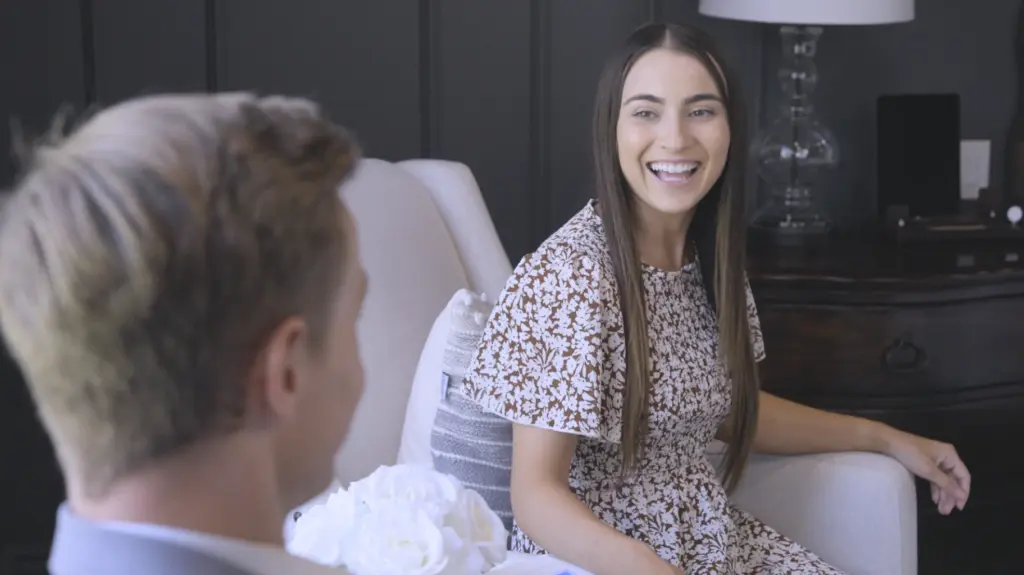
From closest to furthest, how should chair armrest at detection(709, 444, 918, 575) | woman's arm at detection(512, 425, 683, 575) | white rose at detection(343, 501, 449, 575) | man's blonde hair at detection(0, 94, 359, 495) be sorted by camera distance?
1. man's blonde hair at detection(0, 94, 359, 495)
2. white rose at detection(343, 501, 449, 575)
3. woman's arm at detection(512, 425, 683, 575)
4. chair armrest at detection(709, 444, 918, 575)

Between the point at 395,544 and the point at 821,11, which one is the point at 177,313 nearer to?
the point at 395,544

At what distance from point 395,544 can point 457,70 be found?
5.68 ft

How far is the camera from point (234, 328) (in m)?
0.64

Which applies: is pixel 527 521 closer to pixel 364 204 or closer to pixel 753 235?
pixel 364 204

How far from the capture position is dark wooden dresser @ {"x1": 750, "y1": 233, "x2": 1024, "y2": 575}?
7.72 feet

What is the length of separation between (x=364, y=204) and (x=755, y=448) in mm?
676

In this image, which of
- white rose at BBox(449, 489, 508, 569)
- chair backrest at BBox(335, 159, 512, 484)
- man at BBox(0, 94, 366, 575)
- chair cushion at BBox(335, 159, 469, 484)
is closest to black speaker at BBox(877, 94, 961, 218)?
chair backrest at BBox(335, 159, 512, 484)

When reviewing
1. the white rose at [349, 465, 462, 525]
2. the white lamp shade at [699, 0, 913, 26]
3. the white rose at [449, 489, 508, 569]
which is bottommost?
the white rose at [449, 489, 508, 569]

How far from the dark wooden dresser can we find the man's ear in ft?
5.70

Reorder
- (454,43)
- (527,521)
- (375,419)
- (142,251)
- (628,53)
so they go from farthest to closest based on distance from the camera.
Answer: (454,43) → (375,419) → (628,53) → (527,521) → (142,251)

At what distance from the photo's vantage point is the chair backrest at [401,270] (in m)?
1.87

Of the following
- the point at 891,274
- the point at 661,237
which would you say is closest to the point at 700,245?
the point at 661,237

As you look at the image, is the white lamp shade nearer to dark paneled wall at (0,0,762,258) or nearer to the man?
dark paneled wall at (0,0,762,258)

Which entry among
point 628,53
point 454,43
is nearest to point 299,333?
point 628,53
